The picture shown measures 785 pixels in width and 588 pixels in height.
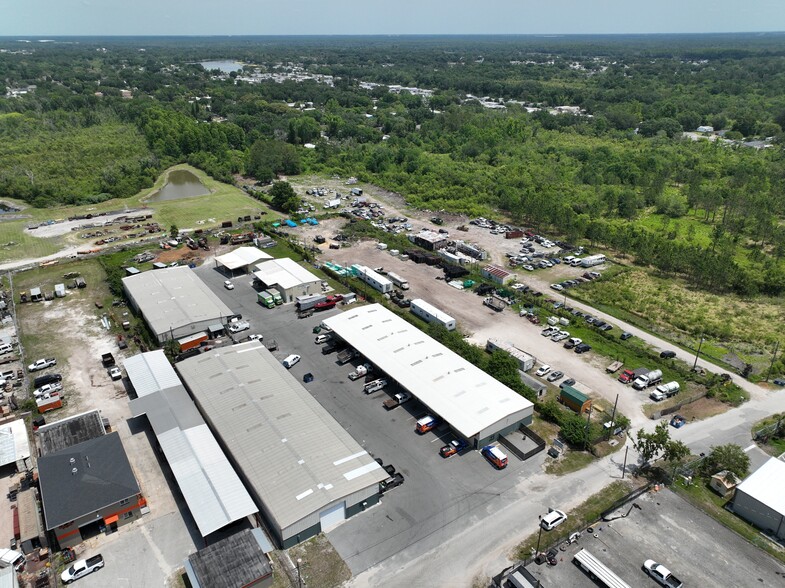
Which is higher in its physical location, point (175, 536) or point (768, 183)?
point (768, 183)

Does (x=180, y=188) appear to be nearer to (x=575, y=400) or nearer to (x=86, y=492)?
(x=86, y=492)

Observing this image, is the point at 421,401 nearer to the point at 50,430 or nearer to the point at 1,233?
the point at 50,430

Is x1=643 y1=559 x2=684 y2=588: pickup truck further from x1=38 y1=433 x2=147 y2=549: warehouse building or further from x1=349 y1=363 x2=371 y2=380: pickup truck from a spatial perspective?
x1=38 y1=433 x2=147 y2=549: warehouse building

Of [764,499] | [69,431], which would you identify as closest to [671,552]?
[764,499]

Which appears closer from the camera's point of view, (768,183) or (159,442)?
(159,442)

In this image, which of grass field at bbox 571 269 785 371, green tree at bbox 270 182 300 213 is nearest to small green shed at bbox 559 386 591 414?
grass field at bbox 571 269 785 371

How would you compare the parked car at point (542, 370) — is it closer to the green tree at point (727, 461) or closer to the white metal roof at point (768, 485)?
the green tree at point (727, 461)

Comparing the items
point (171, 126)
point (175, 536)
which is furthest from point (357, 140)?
point (175, 536)
